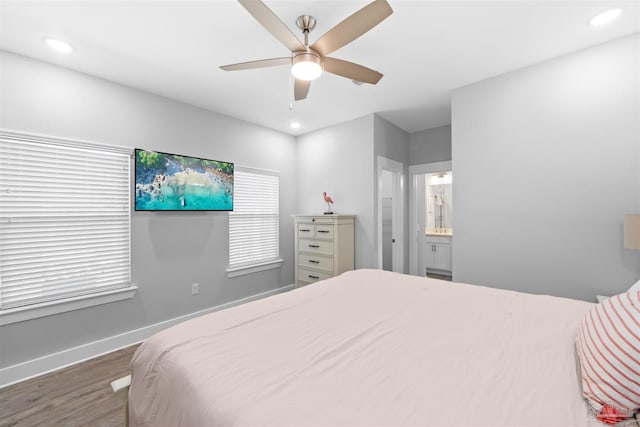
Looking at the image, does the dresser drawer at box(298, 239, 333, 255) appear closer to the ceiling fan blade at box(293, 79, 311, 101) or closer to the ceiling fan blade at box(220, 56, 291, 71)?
the ceiling fan blade at box(293, 79, 311, 101)

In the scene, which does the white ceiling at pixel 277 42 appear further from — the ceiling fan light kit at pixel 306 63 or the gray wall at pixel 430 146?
the gray wall at pixel 430 146

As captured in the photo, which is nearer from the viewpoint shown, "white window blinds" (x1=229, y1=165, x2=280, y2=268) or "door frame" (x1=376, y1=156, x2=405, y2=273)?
"white window blinds" (x1=229, y1=165, x2=280, y2=268)

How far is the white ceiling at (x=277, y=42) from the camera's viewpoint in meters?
1.75

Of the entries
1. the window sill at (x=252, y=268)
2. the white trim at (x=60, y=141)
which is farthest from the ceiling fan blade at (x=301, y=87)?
the window sill at (x=252, y=268)

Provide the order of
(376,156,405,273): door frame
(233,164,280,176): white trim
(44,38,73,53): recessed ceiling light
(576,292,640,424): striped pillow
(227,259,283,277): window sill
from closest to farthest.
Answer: (576,292,640,424): striped pillow < (44,38,73,53): recessed ceiling light < (227,259,283,277): window sill < (233,164,280,176): white trim < (376,156,405,273): door frame

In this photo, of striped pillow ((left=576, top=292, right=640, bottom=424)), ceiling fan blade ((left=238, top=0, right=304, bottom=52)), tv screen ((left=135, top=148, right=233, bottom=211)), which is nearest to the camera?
striped pillow ((left=576, top=292, right=640, bottom=424))

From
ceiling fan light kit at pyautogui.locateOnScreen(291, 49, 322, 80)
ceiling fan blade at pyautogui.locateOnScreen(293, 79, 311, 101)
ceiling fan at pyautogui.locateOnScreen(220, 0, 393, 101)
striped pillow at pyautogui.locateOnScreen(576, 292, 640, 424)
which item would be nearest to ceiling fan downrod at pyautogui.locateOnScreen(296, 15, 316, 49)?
ceiling fan at pyautogui.locateOnScreen(220, 0, 393, 101)

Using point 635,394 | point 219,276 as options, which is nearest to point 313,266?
point 219,276

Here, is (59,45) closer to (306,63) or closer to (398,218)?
(306,63)

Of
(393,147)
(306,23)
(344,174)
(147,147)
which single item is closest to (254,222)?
(344,174)

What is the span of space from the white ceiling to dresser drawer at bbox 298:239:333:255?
73.2 inches

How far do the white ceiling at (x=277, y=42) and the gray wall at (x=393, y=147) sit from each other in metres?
0.79

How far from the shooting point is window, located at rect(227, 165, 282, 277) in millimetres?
3684

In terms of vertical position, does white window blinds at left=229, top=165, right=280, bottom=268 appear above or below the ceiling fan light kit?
below
